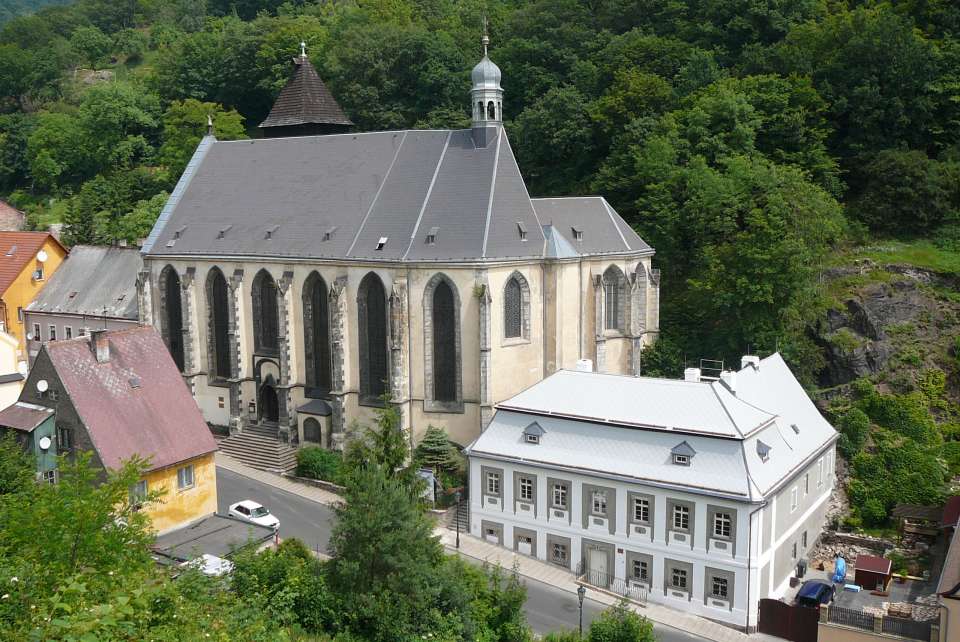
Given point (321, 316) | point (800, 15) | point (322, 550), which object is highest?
point (800, 15)

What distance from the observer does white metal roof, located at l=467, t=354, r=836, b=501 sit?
1221 inches

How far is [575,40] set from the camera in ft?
252

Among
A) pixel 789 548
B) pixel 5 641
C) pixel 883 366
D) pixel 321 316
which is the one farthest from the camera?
pixel 321 316

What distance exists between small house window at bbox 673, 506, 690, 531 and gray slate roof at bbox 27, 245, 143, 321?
119 feet

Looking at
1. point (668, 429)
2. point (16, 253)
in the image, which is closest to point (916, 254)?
point (668, 429)

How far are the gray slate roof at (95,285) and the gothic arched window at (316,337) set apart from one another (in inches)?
552

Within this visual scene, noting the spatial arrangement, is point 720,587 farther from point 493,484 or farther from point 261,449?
point 261,449

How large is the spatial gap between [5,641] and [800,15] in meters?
68.5

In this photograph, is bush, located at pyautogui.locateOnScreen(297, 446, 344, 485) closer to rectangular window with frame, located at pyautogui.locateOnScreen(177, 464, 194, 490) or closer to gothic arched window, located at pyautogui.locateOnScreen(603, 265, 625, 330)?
rectangular window with frame, located at pyautogui.locateOnScreen(177, 464, 194, 490)

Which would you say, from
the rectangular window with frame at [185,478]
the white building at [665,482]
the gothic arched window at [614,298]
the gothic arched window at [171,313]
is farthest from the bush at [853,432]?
the gothic arched window at [171,313]

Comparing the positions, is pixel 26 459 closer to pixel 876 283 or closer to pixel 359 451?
pixel 359 451

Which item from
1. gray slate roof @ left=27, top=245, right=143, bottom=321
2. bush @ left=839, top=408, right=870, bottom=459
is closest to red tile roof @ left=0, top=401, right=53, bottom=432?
gray slate roof @ left=27, top=245, right=143, bottom=321

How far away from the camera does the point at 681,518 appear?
1230 inches

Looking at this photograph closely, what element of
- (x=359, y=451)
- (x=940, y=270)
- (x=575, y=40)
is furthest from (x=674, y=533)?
(x=575, y=40)
